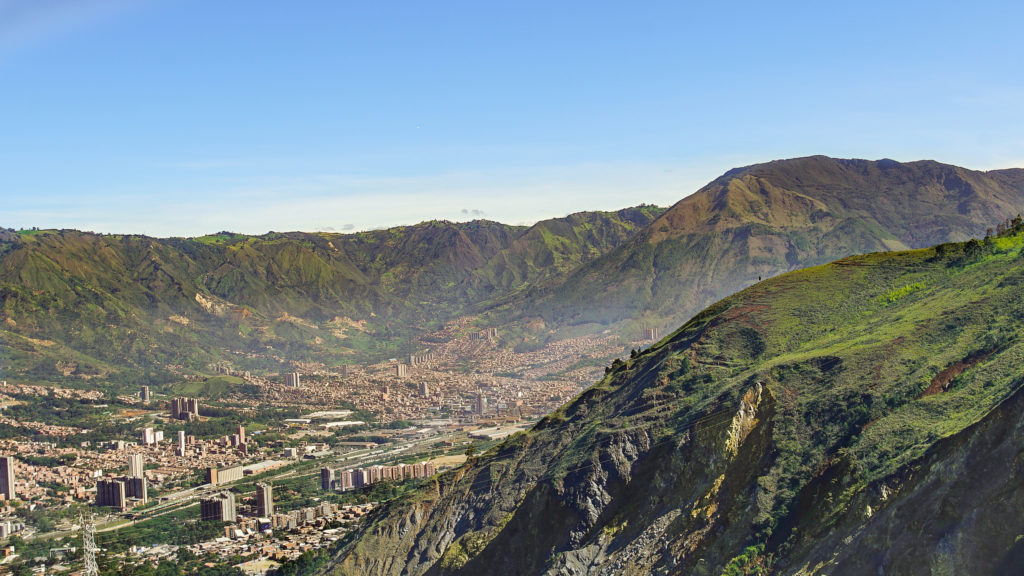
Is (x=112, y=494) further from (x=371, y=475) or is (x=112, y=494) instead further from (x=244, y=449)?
(x=244, y=449)

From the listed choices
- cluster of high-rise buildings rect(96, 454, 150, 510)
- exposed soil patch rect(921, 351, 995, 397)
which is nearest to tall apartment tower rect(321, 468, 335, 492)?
cluster of high-rise buildings rect(96, 454, 150, 510)

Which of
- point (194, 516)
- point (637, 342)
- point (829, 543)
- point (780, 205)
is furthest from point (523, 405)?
point (780, 205)

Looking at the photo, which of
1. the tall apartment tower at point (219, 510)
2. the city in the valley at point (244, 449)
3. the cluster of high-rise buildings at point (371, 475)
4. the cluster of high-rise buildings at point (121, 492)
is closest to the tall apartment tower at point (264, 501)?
the city in the valley at point (244, 449)

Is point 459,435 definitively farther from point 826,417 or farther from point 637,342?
point 826,417

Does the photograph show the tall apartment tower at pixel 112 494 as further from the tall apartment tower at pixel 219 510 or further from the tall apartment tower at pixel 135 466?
the tall apartment tower at pixel 219 510

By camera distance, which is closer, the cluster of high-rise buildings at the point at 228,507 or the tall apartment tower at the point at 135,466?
the cluster of high-rise buildings at the point at 228,507

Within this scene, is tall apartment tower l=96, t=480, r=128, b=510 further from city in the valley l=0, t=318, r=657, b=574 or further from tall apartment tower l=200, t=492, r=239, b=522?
tall apartment tower l=200, t=492, r=239, b=522
